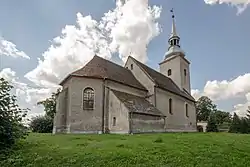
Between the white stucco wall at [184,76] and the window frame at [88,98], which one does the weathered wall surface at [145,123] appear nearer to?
the window frame at [88,98]

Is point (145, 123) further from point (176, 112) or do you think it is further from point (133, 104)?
point (176, 112)

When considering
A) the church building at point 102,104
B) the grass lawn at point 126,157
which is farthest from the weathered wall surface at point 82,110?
the grass lawn at point 126,157

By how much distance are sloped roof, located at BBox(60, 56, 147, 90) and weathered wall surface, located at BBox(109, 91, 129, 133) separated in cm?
242

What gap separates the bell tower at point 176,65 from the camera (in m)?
43.1

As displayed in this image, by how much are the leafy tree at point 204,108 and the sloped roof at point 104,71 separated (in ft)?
161

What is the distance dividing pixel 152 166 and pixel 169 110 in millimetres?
25709

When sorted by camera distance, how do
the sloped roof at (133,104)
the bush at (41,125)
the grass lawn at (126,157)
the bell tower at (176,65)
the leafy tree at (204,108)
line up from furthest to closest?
the leafy tree at (204,108)
the bell tower at (176,65)
the bush at (41,125)
the sloped roof at (133,104)
the grass lawn at (126,157)

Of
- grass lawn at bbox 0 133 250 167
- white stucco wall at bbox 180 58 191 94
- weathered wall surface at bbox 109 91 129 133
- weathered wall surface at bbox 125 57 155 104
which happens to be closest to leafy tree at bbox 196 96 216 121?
white stucco wall at bbox 180 58 191 94

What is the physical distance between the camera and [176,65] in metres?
43.3

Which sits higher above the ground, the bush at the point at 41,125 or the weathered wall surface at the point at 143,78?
the weathered wall surface at the point at 143,78

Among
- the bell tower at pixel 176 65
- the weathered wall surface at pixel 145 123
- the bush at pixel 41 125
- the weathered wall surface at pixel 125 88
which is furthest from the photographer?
the bell tower at pixel 176 65

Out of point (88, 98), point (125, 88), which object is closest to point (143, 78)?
point (125, 88)

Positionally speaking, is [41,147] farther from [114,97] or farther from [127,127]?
[114,97]

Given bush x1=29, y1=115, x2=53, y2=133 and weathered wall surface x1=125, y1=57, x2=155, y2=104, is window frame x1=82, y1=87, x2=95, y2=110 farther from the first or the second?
bush x1=29, y1=115, x2=53, y2=133
